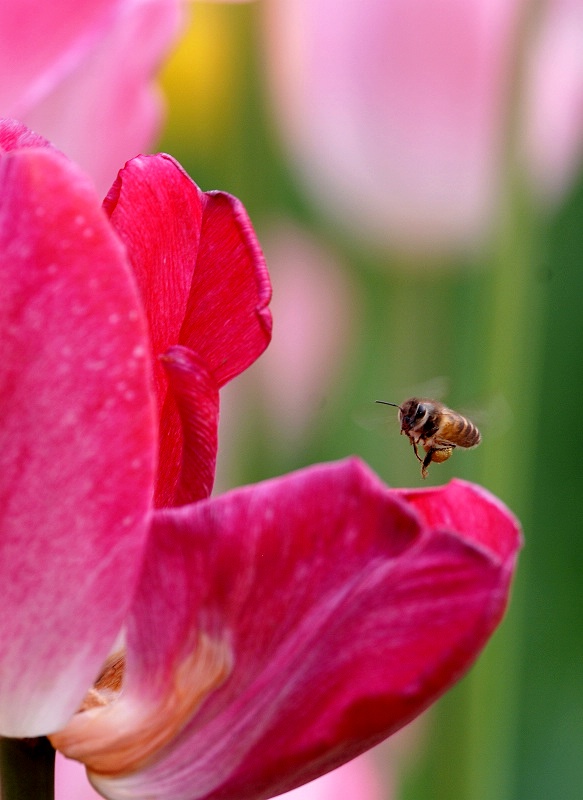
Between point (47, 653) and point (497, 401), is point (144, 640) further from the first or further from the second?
point (497, 401)

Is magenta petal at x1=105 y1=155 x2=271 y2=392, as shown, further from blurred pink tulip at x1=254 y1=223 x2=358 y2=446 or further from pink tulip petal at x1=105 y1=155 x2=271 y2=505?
blurred pink tulip at x1=254 y1=223 x2=358 y2=446

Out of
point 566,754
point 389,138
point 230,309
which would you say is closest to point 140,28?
point 230,309

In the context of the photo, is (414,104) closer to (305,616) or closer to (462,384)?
(462,384)

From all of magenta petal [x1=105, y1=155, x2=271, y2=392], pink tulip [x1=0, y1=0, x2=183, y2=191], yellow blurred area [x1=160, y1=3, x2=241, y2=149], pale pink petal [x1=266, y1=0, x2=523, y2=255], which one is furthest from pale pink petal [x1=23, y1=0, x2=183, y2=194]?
yellow blurred area [x1=160, y1=3, x2=241, y2=149]

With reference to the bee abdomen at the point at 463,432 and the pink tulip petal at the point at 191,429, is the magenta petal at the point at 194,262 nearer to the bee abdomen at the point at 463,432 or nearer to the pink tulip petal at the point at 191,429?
the pink tulip petal at the point at 191,429

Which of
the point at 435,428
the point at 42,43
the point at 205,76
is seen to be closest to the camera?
the point at 42,43

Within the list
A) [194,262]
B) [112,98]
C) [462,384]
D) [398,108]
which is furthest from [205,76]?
[194,262]
